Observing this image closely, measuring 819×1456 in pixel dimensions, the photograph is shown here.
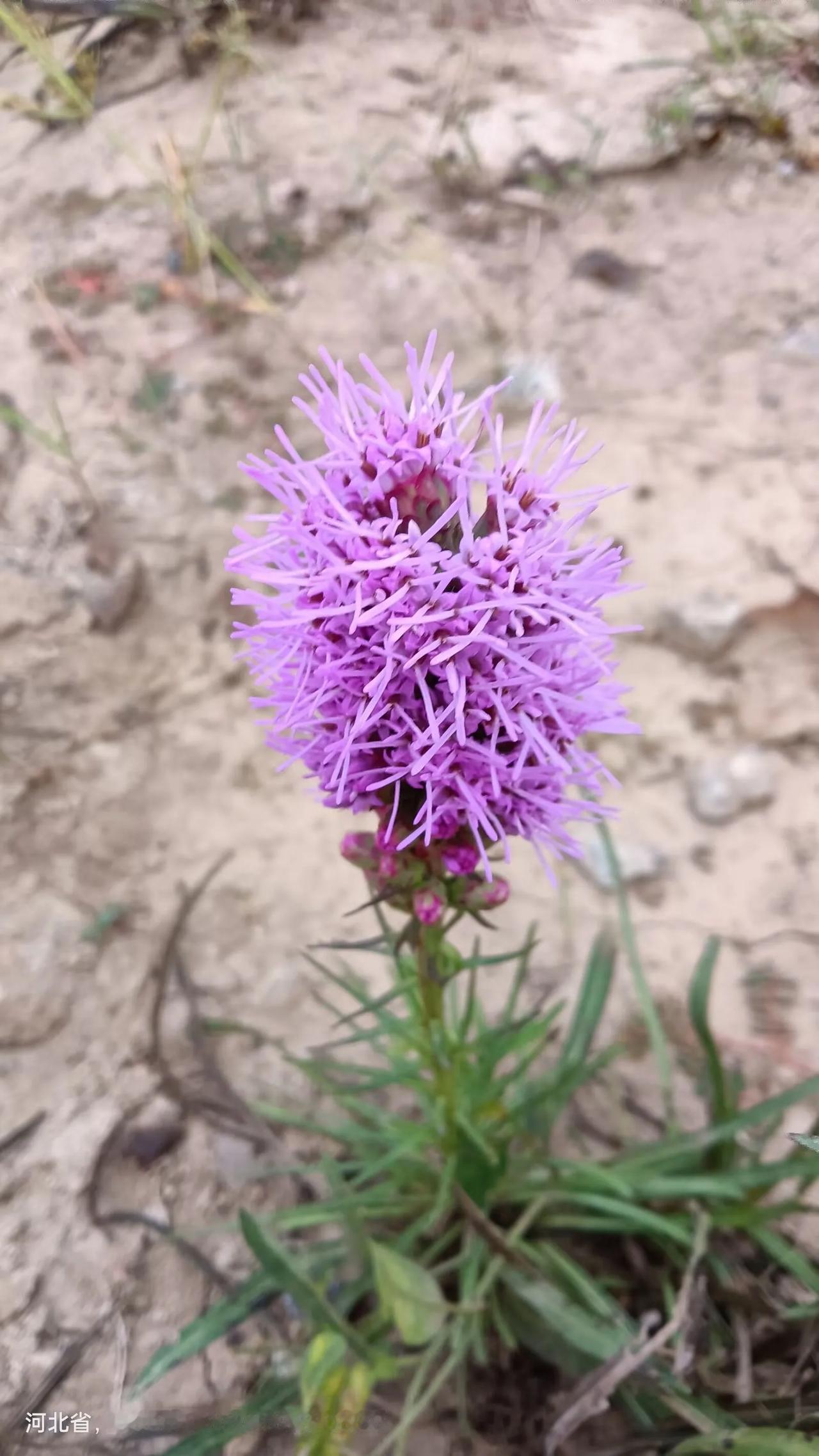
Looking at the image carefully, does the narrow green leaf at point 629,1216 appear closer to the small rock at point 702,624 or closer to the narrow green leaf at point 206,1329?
the narrow green leaf at point 206,1329

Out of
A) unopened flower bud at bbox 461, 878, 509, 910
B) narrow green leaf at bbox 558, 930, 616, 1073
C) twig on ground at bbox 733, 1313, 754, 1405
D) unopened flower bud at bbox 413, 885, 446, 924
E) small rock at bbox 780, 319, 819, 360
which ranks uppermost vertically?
unopened flower bud at bbox 413, 885, 446, 924

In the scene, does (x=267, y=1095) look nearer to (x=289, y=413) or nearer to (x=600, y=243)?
(x=289, y=413)

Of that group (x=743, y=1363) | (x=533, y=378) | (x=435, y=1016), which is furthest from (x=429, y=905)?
(x=533, y=378)

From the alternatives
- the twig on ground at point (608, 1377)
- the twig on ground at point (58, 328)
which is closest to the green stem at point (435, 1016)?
the twig on ground at point (608, 1377)

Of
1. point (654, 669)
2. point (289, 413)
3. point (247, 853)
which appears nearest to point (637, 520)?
point (654, 669)

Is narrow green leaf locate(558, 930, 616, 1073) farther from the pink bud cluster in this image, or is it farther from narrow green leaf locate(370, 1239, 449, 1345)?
the pink bud cluster

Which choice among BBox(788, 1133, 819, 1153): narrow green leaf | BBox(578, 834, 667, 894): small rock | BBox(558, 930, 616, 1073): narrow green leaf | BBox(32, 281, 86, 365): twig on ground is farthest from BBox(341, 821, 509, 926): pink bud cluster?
BBox(32, 281, 86, 365): twig on ground
